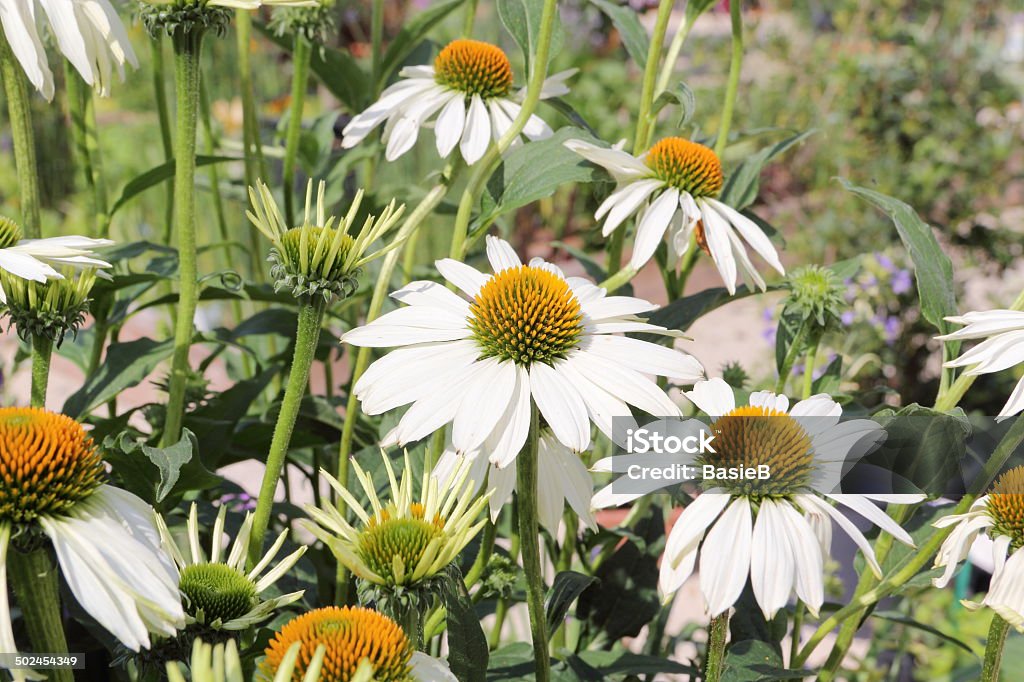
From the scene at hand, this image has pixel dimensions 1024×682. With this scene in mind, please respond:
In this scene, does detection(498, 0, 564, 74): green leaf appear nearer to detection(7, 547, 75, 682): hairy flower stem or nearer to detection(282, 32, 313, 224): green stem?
detection(282, 32, 313, 224): green stem

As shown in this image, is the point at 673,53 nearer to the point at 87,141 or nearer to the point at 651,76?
the point at 651,76

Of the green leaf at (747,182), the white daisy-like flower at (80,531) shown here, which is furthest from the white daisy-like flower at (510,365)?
the green leaf at (747,182)

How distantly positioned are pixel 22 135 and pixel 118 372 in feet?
0.63

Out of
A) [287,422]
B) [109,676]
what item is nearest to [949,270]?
[287,422]

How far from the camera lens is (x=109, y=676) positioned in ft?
2.88

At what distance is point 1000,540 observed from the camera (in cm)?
60

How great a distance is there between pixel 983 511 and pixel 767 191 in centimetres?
302

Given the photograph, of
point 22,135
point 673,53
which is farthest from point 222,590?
point 673,53

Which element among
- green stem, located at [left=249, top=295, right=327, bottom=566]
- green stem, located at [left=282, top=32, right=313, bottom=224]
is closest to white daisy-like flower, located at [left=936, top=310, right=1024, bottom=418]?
green stem, located at [left=249, top=295, right=327, bottom=566]

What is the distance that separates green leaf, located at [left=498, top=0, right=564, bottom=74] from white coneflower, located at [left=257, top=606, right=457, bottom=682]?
0.46 meters

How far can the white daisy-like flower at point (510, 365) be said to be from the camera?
56 cm

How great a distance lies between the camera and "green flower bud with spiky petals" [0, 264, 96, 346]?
66cm

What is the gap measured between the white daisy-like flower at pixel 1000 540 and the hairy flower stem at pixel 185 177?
51 cm

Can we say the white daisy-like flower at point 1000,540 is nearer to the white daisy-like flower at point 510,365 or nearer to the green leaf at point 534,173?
the white daisy-like flower at point 510,365
